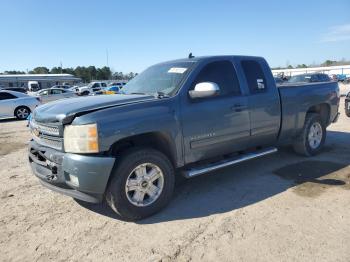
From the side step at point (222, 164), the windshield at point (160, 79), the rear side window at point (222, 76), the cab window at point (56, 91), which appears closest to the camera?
the side step at point (222, 164)

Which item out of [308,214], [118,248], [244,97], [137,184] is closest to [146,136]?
[137,184]

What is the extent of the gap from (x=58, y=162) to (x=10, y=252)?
1.03m

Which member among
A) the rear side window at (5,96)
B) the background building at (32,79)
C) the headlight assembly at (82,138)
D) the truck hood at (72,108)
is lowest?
the headlight assembly at (82,138)

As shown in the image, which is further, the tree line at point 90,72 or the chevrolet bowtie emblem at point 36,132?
the tree line at point 90,72

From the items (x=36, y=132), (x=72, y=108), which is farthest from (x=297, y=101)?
(x=36, y=132)

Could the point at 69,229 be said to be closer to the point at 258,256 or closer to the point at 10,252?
the point at 10,252

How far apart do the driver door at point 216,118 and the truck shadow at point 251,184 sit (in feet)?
1.80

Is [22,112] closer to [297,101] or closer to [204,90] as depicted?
[297,101]

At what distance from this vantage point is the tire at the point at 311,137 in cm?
646

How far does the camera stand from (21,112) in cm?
1645

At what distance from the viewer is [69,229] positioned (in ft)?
12.6

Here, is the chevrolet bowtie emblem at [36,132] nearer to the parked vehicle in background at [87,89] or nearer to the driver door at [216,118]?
the driver door at [216,118]

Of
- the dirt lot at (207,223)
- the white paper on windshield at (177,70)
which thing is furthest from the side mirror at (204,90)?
the dirt lot at (207,223)

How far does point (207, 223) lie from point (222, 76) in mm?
2274
